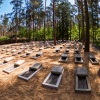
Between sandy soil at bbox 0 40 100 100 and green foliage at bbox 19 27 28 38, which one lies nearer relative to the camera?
sandy soil at bbox 0 40 100 100

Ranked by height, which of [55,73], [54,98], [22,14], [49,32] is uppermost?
[22,14]

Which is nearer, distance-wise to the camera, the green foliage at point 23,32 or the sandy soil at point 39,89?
the sandy soil at point 39,89

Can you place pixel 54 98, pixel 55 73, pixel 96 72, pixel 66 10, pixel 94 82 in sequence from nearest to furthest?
pixel 54 98 → pixel 94 82 → pixel 55 73 → pixel 96 72 → pixel 66 10

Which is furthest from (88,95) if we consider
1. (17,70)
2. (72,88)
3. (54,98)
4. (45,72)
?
(17,70)

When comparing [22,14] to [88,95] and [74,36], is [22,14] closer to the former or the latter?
[74,36]

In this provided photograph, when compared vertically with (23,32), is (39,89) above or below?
below

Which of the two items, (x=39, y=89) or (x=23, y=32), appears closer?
(x=39, y=89)

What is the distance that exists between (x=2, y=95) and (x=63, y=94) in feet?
5.77

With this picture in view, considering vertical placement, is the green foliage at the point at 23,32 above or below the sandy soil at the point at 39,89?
above

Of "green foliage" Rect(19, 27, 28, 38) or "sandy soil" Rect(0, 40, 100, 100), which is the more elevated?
"green foliage" Rect(19, 27, 28, 38)

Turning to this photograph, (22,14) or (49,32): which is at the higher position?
(22,14)

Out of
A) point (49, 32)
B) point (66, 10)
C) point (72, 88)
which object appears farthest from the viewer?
point (49, 32)

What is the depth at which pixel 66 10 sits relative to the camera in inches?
1323

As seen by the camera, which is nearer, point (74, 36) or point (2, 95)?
point (2, 95)
